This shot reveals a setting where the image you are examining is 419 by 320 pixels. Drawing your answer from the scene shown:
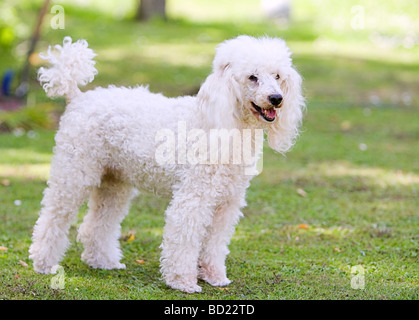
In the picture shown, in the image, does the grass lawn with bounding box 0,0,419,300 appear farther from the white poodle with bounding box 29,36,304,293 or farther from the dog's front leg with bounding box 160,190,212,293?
the white poodle with bounding box 29,36,304,293

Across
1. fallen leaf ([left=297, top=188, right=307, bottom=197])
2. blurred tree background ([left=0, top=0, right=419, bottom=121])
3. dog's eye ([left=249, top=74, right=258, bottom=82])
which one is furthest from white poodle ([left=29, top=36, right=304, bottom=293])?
blurred tree background ([left=0, top=0, right=419, bottom=121])

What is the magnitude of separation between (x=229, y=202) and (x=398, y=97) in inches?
290

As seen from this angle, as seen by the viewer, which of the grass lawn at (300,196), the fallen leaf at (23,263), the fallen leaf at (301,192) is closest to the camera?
the grass lawn at (300,196)

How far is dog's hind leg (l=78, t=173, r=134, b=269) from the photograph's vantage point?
4927 millimetres

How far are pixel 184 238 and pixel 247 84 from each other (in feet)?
3.48

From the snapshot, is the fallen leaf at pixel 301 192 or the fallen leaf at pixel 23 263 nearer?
the fallen leaf at pixel 23 263

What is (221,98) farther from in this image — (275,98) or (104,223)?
(104,223)

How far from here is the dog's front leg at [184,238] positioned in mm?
4332

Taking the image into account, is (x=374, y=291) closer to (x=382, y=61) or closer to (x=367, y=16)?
(x=382, y=61)

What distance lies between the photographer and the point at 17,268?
471 cm

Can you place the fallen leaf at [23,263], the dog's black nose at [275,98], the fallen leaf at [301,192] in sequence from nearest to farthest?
1. the dog's black nose at [275,98]
2. the fallen leaf at [23,263]
3. the fallen leaf at [301,192]

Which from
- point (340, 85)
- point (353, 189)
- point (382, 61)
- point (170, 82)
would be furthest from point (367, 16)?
point (353, 189)

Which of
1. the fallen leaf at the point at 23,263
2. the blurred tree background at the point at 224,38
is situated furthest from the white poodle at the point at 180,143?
the blurred tree background at the point at 224,38

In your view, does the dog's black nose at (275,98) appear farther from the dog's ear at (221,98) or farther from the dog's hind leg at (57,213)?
the dog's hind leg at (57,213)
